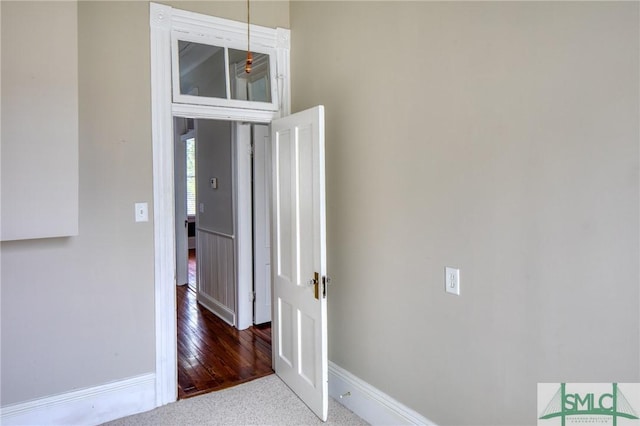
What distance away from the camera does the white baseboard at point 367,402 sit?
7.61 feet

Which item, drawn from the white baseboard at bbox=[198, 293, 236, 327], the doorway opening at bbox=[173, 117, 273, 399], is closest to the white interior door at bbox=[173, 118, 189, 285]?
the doorway opening at bbox=[173, 117, 273, 399]

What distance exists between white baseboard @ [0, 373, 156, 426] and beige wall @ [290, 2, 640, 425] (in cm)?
136

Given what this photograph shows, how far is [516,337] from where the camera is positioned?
1.74m

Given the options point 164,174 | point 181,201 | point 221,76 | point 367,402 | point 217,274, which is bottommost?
point 367,402

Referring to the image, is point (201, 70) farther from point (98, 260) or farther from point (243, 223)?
point (243, 223)

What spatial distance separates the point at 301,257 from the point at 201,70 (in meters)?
1.53

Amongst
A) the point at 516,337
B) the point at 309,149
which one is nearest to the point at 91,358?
the point at 309,149

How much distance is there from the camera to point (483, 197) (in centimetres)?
185

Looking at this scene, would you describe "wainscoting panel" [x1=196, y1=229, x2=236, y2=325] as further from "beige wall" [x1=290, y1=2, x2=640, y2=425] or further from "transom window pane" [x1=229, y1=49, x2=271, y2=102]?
"beige wall" [x1=290, y1=2, x2=640, y2=425]

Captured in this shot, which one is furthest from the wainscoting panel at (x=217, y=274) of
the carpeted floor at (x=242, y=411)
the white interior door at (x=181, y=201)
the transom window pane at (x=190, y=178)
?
the transom window pane at (x=190, y=178)

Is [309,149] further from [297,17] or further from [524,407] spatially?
[524,407]

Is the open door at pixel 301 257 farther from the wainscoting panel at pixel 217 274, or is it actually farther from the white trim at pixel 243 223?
the wainscoting panel at pixel 217 274

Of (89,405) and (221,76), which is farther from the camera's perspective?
(221,76)

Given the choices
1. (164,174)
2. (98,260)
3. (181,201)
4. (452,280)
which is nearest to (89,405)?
(98,260)
